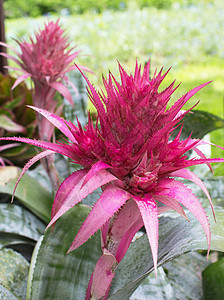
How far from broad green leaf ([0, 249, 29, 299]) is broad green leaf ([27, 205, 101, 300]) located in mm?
83

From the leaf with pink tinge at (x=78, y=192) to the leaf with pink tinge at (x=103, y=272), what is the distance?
131mm

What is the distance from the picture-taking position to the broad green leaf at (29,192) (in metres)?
1.00

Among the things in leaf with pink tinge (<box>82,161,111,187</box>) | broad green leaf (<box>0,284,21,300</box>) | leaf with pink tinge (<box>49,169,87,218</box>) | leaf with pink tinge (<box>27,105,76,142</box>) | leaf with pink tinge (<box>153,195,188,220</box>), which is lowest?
broad green leaf (<box>0,284,21,300</box>)

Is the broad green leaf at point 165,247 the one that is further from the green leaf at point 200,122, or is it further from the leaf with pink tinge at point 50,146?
the green leaf at point 200,122

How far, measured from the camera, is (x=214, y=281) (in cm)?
88

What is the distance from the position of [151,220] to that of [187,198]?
6 cm

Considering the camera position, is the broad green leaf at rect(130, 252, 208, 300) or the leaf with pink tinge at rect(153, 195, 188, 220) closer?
the leaf with pink tinge at rect(153, 195, 188, 220)

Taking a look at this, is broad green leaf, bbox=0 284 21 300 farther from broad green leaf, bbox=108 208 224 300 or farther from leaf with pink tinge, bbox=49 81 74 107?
leaf with pink tinge, bbox=49 81 74 107

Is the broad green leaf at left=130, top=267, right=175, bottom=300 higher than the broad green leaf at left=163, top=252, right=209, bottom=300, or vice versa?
the broad green leaf at left=130, top=267, right=175, bottom=300

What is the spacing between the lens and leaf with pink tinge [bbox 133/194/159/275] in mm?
421

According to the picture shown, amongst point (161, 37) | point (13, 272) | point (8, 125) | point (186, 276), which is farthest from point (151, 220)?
point (161, 37)

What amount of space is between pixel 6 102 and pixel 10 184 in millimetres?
552

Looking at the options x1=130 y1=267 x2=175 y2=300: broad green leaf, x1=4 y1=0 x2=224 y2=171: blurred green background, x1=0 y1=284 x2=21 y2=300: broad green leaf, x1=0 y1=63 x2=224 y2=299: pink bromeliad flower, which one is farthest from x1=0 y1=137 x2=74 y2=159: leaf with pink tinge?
x1=4 y1=0 x2=224 y2=171: blurred green background

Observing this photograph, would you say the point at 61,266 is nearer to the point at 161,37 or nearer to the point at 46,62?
the point at 46,62
